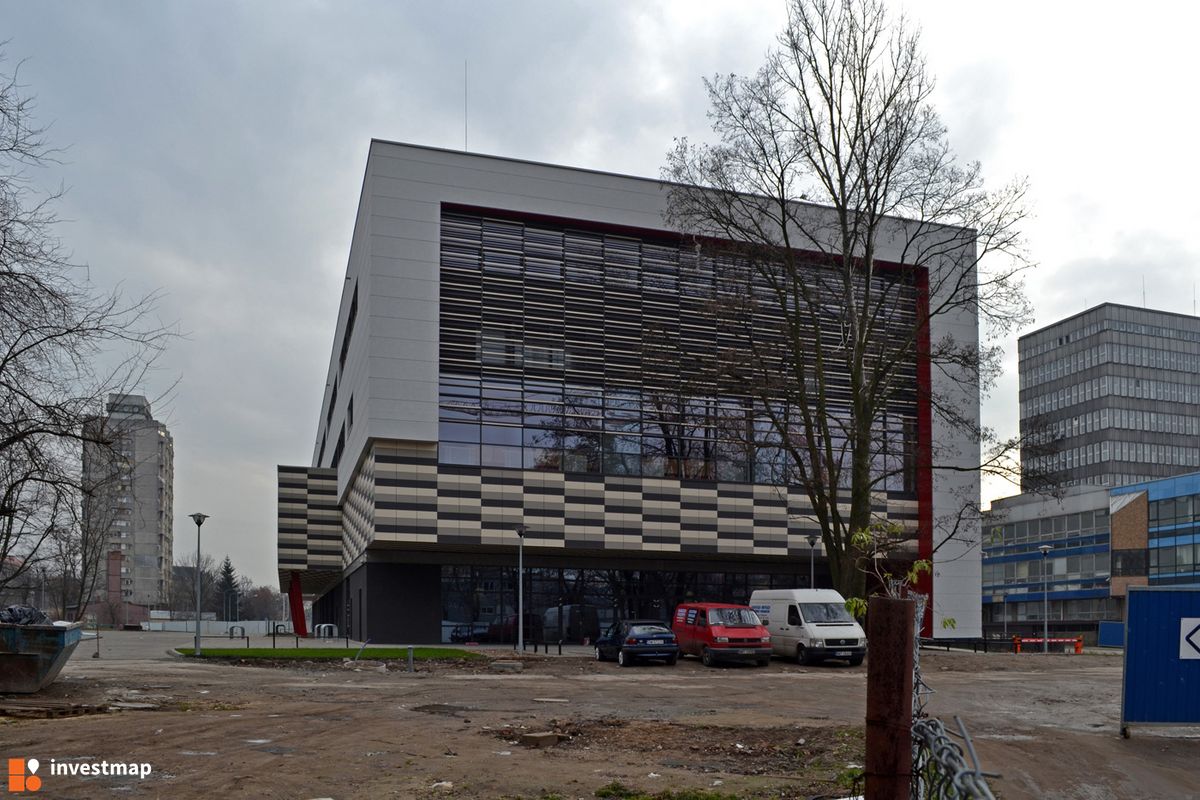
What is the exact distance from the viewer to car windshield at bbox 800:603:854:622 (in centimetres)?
3178

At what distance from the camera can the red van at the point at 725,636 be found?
30422mm

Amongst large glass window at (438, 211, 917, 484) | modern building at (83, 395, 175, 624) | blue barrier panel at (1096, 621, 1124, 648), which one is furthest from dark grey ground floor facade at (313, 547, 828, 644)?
blue barrier panel at (1096, 621, 1124, 648)

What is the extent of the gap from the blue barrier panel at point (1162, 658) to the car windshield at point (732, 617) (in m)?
18.1

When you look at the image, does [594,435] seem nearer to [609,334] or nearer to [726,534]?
[609,334]

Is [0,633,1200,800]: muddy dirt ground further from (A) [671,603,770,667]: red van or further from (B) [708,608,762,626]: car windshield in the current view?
(B) [708,608,762,626]: car windshield

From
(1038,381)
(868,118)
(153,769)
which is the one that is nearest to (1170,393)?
(1038,381)

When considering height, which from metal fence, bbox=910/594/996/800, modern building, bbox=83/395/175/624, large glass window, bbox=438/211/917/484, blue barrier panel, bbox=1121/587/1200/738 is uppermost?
large glass window, bbox=438/211/917/484

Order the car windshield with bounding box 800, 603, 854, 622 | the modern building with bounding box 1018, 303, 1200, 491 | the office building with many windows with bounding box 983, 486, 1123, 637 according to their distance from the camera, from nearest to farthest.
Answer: the car windshield with bounding box 800, 603, 854, 622
the office building with many windows with bounding box 983, 486, 1123, 637
the modern building with bounding box 1018, 303, 1200, 491

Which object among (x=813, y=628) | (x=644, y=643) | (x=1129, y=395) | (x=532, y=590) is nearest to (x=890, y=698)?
(x=644, y=643)

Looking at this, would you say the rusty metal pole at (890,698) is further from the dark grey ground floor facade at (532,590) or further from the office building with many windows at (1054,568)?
the office building with many windows at (1054,568)

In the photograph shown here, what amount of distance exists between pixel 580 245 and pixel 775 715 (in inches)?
1361

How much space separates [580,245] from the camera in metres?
48.4

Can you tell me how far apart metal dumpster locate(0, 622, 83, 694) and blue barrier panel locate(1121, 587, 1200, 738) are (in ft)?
53.1

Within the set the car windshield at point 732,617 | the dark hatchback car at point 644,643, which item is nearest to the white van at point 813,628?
the car windshield at point 732,617
